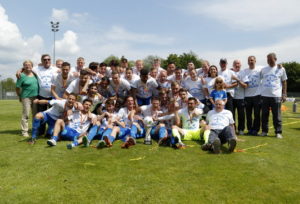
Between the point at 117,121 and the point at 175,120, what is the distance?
5.06ft

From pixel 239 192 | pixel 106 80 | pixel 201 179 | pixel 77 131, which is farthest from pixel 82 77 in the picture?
pixel 239 192

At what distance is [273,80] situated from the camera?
748cm

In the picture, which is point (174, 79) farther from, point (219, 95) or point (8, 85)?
point (8, 85)

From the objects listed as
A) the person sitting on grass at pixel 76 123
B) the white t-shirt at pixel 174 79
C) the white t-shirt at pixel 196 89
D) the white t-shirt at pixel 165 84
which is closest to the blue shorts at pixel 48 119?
the person sitting on grass at pixel 76 123

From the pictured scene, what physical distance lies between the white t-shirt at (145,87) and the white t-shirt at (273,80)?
325cm

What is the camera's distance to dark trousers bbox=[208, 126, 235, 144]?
19.0 feet

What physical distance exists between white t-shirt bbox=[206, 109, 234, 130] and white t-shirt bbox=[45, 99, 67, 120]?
3.88 m

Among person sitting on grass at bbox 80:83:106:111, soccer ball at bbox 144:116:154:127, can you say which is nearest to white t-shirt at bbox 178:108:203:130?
soccer ball at bbox 144:116:154:127

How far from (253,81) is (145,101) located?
333 centimetres

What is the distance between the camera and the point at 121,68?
28.3 ft

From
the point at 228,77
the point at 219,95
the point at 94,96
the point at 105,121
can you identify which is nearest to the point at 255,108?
the point at 228,77

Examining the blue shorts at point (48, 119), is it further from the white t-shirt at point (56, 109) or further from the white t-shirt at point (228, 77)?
the white t-shirt at point (228, 77)

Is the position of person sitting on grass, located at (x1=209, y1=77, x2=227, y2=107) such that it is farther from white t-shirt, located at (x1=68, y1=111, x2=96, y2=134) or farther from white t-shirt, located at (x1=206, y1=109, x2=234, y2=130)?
white t-shirt, located at (x1=68, y1=111, x2=96, y2=134)

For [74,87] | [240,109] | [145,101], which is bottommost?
[240,109]
